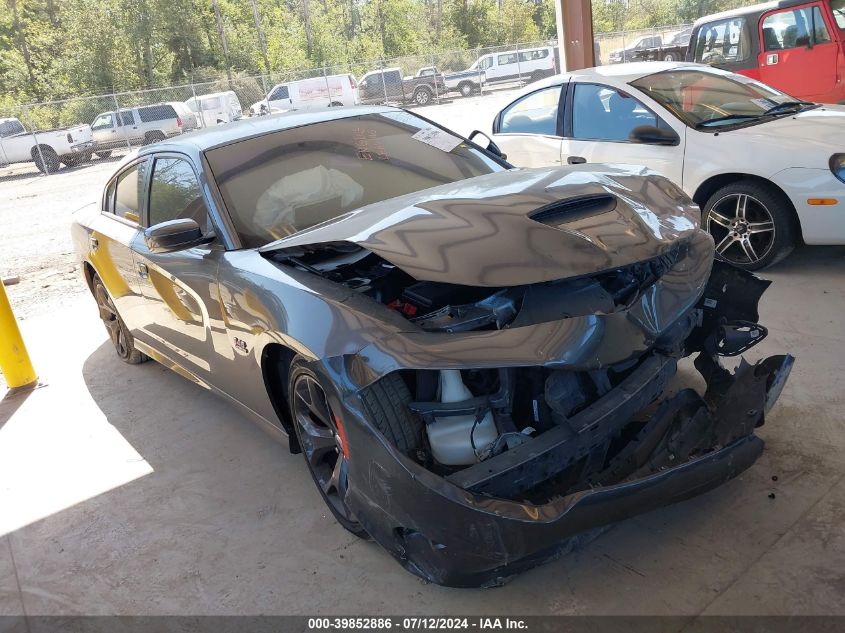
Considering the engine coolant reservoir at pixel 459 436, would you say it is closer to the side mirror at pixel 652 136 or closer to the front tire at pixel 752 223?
the front tire at pixel 752 223

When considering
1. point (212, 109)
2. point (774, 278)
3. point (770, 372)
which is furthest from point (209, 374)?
point (212, 109)

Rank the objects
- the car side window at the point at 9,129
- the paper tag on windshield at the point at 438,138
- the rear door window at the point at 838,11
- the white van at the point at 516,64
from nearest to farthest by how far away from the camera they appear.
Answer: the paper tag on windshield at the point at 438,138 < the rear door window at the point at 838,11 < the car side window at the point at 9,129 < the white van at the point at 516,64

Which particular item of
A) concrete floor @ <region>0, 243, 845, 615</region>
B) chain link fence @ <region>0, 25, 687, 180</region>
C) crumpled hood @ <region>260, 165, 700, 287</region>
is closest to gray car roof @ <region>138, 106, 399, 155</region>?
crumpled hood @ <region>260, 165, 700, 287</region>

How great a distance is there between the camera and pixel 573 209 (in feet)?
8.38

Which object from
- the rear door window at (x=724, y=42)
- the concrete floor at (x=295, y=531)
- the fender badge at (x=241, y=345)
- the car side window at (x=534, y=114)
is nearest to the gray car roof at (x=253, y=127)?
the fender badge at (x=241, y=345)

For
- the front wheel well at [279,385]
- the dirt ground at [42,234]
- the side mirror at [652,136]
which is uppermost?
the side mirror at [652,136]

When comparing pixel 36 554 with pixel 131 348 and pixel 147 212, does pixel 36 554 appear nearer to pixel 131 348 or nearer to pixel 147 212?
pixel 147 212

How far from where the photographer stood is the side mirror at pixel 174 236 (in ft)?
9.99

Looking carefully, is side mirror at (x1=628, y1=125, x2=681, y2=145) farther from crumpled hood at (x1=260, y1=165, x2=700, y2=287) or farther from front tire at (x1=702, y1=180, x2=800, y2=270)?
crumpled hood at (x1=260, y1=165, x2=700, y2=287)

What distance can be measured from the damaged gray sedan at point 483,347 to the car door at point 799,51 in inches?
269

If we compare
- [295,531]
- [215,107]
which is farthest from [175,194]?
[215,107]

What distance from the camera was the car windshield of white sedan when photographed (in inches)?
205

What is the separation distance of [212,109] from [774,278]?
73.3ft

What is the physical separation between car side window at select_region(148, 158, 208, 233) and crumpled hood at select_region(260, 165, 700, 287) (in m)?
0.62
